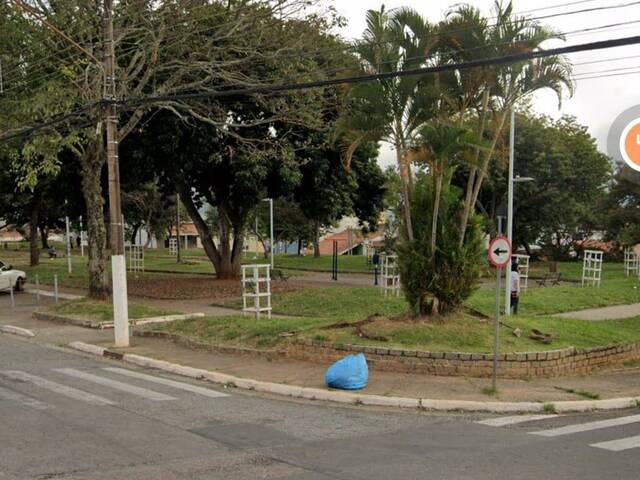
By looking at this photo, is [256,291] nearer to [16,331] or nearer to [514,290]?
[16,331]

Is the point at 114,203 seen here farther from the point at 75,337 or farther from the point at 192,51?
the point at 192,51

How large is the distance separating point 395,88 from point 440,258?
3.15m

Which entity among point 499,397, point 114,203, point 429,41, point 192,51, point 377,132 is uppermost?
point 192,51

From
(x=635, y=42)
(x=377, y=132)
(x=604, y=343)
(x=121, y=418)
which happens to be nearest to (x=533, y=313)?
(x=604, y=343)

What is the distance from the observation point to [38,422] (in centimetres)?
795

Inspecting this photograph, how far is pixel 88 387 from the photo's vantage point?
1044 cm

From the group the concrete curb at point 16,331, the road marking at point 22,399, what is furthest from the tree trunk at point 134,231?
the road marking at point 22,399

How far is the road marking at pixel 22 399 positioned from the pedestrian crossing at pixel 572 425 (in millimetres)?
5634

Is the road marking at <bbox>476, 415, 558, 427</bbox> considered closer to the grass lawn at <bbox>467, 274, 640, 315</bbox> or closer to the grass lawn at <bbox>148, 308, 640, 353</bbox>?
the grass lawn at <bbox>148, 308, 640, 353</bbox>

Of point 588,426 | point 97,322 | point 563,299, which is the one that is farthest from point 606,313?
point 97,322

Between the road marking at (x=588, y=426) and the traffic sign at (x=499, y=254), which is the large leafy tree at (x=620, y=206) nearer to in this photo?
the traffic sign at (x=499, y=254)

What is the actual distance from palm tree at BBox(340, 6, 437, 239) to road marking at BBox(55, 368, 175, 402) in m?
5.45

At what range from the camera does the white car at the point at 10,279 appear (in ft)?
89.6

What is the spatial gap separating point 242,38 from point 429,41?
30.0 ft
